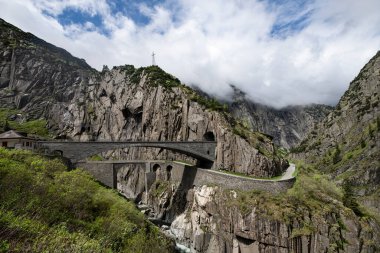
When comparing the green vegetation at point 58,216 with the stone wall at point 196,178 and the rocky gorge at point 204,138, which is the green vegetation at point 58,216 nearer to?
the rocky gorge at point 204,138

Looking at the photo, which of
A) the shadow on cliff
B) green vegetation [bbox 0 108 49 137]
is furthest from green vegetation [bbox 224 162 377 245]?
green vegetation [bbox 0 108 49 137]

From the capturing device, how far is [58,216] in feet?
67.3

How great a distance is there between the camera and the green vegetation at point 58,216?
13.4 meters

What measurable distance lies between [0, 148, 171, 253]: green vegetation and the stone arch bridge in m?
20.1

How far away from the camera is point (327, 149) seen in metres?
133

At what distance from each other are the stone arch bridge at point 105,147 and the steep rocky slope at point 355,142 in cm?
4039

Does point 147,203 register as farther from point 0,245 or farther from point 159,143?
point 0,245

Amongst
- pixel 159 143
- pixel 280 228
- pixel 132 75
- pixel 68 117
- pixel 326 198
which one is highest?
pixel 132 75

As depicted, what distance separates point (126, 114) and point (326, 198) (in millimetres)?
80507

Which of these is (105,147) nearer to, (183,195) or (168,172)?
(183,195)

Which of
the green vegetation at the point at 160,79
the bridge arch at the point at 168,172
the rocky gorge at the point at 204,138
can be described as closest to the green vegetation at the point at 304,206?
the rocky gorge at the point at 204,138

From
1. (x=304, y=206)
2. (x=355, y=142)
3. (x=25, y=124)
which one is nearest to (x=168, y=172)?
(x=304, y=206)

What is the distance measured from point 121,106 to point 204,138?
4816cm

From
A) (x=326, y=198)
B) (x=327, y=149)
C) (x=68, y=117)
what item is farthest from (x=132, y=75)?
(x=327, y=149)
